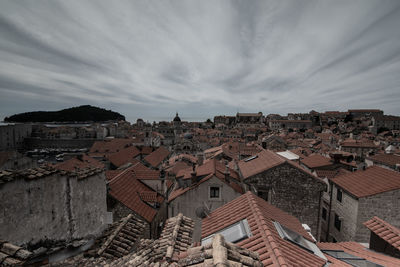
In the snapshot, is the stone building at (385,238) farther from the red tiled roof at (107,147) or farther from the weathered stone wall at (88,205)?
the red tiled roof at (107,147)

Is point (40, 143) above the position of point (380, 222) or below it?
below

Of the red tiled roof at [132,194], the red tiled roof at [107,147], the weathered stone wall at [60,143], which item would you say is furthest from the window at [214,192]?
the weathered stone wall at [60,143]

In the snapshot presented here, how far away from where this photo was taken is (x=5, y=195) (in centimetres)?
447

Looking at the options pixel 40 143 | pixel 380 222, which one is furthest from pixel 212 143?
pixel 40 143

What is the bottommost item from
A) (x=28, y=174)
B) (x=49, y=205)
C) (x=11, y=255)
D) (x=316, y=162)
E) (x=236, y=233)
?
(x=316, y=162)

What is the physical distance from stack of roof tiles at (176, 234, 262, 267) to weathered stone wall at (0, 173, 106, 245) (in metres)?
4.37

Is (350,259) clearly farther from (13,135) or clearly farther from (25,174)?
(13,135)

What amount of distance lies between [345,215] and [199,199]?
10334 millimetres

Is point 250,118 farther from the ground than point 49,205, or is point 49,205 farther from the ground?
point 250,118

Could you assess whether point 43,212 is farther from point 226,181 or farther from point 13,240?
point 226,181

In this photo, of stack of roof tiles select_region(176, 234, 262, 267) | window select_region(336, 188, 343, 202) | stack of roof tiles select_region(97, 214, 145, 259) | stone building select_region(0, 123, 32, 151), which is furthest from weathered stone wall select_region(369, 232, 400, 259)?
stone building select_region(0, 123, 32, 151)

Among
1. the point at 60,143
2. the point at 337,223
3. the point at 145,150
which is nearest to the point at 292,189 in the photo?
the point at 337,223

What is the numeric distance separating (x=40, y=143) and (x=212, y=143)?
89.4 meters

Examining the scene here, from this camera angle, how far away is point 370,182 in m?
13.5
